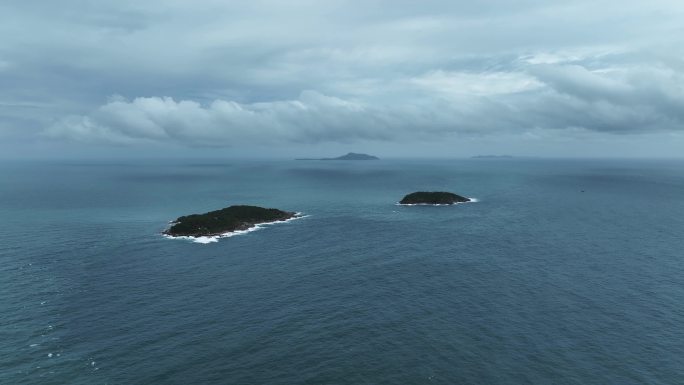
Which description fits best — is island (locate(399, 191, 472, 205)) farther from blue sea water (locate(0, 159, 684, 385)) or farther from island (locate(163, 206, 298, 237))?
island (locate(163, 206, 298, 237))

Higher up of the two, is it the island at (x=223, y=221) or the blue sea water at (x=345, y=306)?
the island at (x=223, y=221)

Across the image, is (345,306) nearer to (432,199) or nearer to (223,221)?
(223,221)

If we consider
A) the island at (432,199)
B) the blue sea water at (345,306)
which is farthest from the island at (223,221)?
the island at (432,199)

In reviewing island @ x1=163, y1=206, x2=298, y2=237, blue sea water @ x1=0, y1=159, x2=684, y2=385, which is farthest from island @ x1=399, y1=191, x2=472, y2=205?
island @ x1=163, y1=206, x2=298, y2=237

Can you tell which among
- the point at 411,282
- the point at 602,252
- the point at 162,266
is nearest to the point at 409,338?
the point at 411,282

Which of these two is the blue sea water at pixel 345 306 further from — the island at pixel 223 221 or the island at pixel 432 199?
the island at pixel 432 199

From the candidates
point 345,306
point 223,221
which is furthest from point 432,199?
point 345,306

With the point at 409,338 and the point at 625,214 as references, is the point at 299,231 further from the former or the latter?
the point at 625,214
